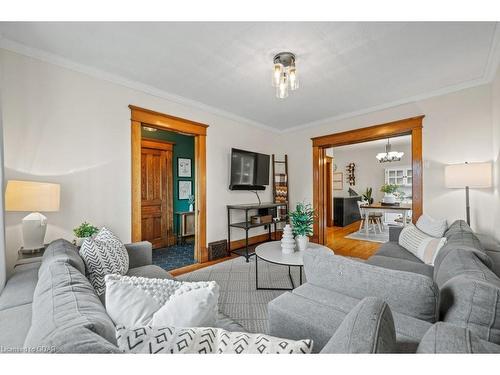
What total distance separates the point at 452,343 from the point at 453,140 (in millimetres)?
3405

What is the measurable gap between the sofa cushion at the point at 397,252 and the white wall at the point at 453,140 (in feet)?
3.46

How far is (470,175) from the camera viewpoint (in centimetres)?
244

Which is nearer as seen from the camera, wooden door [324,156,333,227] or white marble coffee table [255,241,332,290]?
white marble coffee table [255,241,332,290]

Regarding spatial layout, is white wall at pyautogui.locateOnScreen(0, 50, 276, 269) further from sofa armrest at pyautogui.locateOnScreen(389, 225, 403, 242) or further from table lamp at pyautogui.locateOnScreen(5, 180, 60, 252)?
sofa armrest at pyautogui.locateOnScreen(389, 225, 403, 242)

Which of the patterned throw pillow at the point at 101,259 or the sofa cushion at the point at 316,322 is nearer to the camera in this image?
the sofa cushion at the point at 316,322

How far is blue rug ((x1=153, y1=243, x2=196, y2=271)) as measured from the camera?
3323mm

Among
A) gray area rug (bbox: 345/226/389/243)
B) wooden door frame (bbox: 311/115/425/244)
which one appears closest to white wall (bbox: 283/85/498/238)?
wooden door frame (bbox: 311/115/425/244)

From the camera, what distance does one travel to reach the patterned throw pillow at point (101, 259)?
1.50m

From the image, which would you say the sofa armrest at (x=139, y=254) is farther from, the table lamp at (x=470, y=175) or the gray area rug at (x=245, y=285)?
the table lamp at (x=470, y=175)

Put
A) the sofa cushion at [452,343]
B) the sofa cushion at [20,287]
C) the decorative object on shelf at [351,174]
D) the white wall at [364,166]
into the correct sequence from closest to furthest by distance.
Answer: the sofa cushion at [452,343]
the sofa cushion at [20,287]
the white wall at [364,166]
the decorative object on shelf at [351,174]

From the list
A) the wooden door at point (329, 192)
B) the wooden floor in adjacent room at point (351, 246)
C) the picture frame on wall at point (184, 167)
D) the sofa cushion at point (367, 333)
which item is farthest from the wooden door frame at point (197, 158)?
the wooden door at point (329, 192)

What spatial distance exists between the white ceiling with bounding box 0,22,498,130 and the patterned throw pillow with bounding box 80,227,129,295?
177 cm

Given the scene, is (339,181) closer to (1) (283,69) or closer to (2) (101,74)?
(1) (283,69)
